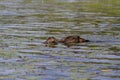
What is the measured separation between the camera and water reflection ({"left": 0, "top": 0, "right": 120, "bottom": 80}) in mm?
14844

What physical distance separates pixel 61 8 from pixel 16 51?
17761 mm

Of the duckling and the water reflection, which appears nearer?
the water reflection

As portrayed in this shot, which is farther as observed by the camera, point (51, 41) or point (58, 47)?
point (51, 41)

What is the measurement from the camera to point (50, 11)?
111 ft

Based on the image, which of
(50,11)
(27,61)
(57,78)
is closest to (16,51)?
(27,61)

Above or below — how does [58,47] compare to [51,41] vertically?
below

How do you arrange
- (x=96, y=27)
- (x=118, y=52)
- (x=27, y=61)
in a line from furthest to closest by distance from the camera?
(x=96, y=27) < (x=118, y=52) < (x=27, y=61)

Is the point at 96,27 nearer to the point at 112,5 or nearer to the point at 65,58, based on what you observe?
the point at 65,58

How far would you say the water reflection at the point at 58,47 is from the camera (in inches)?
584

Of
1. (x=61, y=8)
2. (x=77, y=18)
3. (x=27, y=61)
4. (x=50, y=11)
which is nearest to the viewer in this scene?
(x=27, y=61)

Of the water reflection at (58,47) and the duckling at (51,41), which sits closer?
the water reflection at (58,47)

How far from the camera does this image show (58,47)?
65.9 feet

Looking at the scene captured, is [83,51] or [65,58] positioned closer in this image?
[65,58]

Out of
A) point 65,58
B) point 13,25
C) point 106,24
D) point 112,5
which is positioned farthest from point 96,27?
point 112,5
